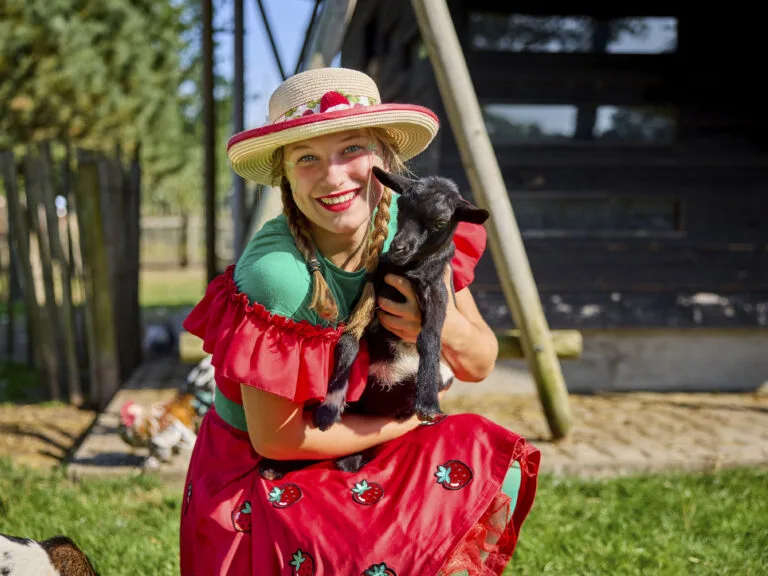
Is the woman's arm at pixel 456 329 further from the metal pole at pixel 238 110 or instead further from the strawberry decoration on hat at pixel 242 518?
the metal pole at pixel 238 110

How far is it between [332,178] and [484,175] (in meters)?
2.13

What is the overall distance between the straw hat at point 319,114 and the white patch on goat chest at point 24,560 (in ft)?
3.83

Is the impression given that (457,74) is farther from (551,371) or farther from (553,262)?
(553,262)

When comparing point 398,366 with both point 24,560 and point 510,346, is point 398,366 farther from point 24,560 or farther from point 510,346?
point 510,346

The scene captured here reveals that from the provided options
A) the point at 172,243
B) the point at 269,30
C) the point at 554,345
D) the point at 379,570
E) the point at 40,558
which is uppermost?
the point at 269,30

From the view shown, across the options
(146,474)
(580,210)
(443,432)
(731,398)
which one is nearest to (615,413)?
(731,398)

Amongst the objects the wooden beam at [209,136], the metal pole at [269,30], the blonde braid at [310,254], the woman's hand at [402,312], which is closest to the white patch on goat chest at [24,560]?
the blonde braid at [310,254]

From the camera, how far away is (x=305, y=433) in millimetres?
1966

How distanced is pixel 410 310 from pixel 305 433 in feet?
1.42

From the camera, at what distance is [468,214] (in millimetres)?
1944

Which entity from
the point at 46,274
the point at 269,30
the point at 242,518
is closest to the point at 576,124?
the point at 269,30

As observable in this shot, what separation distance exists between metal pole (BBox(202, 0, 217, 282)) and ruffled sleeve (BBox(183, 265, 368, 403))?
408cm

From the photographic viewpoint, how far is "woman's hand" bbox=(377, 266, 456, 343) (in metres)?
1.95

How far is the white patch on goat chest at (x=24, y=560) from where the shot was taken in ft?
5.97
